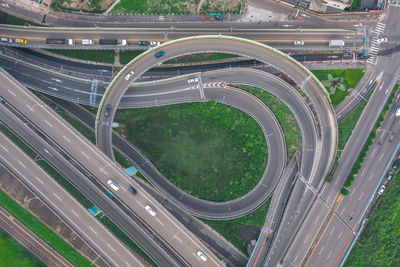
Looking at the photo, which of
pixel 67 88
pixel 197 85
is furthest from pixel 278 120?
pixel 67 88

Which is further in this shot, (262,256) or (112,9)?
(112,9)

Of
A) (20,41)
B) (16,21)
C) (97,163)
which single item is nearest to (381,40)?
(97,163)

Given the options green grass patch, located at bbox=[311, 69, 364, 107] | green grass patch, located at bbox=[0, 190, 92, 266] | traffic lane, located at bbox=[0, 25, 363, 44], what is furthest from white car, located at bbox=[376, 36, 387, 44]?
green grass patch, located at bbox=[0, 190, 92, 266]

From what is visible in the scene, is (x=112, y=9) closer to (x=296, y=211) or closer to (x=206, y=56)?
(x=206, y=56)

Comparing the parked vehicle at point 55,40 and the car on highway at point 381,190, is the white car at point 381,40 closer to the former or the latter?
the car on highway at point 381,190

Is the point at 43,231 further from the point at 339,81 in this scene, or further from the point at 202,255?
the point at 339,81
